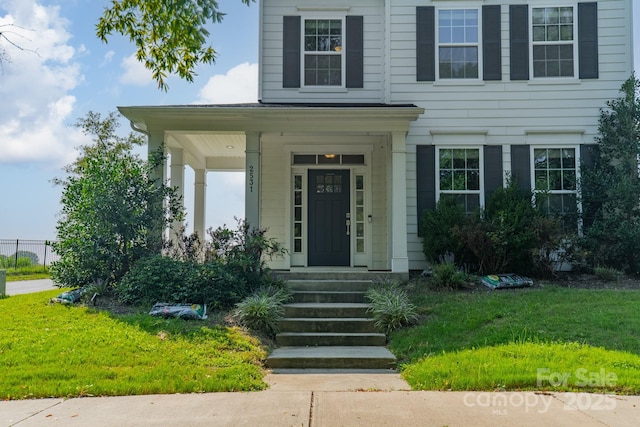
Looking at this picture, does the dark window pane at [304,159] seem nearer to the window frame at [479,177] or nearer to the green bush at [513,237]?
Answer: the window frame at [479,177]

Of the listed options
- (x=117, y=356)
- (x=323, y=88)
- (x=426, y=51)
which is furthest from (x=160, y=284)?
(x=426, y=51)

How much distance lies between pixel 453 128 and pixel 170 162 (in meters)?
6.20

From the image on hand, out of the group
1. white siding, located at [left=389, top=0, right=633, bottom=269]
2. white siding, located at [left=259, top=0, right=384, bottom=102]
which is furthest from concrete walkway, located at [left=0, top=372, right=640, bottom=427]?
white siding, located at [left=259, top=0, right=384, bottom=102]

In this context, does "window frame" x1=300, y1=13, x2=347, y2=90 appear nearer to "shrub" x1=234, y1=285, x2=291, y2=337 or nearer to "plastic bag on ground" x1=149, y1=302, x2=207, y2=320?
"shrub" x1=234, y1=285, x2=291, y2=337

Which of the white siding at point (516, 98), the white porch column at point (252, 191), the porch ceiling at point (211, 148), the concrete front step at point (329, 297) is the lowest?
the concrete front step at point (329, 297)

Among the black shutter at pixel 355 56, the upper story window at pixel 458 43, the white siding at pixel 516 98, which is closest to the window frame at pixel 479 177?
the white siding at pixel 516 98

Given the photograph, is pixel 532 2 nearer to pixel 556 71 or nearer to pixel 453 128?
pixel 556 71

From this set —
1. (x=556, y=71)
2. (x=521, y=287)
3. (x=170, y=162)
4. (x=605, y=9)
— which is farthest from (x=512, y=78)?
(x=170, y=162)

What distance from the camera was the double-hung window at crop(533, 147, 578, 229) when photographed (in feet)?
35.5

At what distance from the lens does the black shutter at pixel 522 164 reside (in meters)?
11.1

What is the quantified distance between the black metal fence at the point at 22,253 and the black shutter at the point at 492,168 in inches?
709

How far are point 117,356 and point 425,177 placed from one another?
7.17 meters

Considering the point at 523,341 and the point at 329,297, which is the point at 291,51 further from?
the point at 523,341

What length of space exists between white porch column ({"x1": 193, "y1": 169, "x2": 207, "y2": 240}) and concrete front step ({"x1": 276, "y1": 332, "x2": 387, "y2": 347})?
21.9ft
